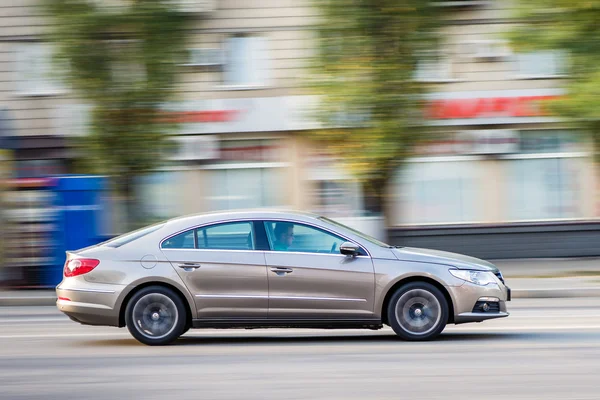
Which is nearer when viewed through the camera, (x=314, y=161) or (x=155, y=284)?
(x=155, y=284)

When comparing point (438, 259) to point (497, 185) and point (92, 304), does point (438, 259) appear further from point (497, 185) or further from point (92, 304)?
point (497, 185)

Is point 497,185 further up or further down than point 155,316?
further up

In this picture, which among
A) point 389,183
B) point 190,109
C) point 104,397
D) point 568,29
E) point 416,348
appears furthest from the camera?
point 190,109

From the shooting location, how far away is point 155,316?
9797 mm

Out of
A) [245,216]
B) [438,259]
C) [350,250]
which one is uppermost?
[245,216]

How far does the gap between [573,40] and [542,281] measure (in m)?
4.20

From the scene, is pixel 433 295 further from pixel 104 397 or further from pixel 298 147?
pixel 298 147

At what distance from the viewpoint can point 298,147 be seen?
2312 centimetres

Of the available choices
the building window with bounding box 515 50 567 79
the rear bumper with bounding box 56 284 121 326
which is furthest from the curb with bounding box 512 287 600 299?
the building window with bounding box 515 50 567 79

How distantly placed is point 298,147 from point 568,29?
7458mm

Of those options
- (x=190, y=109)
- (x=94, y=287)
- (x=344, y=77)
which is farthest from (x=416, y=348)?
(x=190, y=109)

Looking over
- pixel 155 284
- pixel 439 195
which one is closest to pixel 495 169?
pixel 439 195

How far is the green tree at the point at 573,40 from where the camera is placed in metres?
17.5

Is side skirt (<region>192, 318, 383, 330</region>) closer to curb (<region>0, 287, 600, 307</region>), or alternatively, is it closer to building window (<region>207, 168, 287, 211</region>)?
curb (<region>0, 287, 600, 307</region>)
